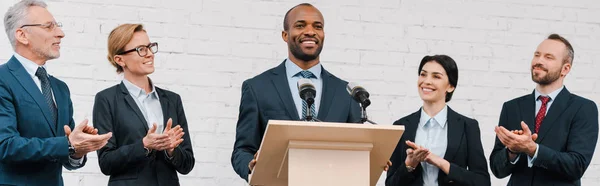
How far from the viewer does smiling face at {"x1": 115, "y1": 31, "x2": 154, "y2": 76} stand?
4805 mm

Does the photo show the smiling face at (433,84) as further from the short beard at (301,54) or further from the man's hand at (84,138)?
the man's hand at (84,138)

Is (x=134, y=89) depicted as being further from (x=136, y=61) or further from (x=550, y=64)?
(x=550, y=64)

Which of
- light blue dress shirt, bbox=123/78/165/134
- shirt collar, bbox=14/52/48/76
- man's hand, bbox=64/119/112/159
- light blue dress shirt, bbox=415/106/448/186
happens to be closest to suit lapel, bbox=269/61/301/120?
light blue dress shirt, bbox=123/78/165/134

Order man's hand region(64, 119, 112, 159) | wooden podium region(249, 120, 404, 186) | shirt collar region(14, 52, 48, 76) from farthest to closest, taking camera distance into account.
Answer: shirt collar region(14, 52, 48, 76), man's hand region(64, 119, 112, 159), wooden podium region(249, 120, 404, 186)

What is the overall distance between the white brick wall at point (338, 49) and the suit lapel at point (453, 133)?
104 centimetres

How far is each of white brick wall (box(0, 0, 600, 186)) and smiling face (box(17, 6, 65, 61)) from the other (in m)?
1.18

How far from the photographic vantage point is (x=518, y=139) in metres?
4.59

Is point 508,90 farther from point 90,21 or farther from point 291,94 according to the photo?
point 90,21

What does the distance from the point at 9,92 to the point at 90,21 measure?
1.52 meters

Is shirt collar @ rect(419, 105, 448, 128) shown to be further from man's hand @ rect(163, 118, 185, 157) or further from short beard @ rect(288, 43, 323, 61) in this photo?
man's hand @ rect(163, 118, 185, 157)

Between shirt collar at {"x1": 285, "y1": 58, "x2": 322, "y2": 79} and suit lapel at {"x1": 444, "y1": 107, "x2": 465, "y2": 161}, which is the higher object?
shirt collar at {"x1": 285, "y1": 58, "x2": 322, "y2": 79}

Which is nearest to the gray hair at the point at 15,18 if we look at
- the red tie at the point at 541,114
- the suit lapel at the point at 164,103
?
the suit lapel at the point at 164,103

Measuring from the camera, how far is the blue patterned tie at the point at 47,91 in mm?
4314

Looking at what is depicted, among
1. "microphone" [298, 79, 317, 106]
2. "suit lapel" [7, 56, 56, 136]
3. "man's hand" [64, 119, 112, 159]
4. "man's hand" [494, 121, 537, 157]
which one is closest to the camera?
"microphone" [298, 79, 317, 106]
